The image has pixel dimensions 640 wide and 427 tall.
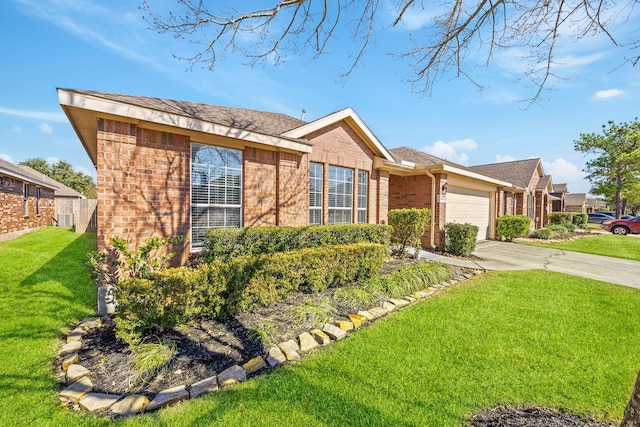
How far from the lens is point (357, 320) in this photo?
14.7ft

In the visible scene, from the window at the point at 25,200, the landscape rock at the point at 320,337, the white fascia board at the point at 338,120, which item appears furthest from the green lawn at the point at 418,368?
the window at the point at 25,200

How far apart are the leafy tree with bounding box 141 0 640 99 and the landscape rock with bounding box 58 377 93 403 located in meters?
4.74

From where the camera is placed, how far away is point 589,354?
355 cm

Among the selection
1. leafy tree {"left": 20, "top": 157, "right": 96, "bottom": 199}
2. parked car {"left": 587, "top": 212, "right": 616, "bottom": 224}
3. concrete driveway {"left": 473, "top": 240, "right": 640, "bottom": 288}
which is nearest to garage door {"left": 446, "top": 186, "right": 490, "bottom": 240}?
concrete driveway {"left": 473, "top": 240, "right": 640, "bottom": 288}

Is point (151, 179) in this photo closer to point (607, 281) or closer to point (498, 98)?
point (498, 98)

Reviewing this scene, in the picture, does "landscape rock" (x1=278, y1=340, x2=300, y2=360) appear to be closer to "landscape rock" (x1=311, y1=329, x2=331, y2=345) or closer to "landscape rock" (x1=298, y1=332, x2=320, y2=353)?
"landscape rock" (x1=298, y1=332, x2=320, y2=353)

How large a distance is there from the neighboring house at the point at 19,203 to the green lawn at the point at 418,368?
11068mm

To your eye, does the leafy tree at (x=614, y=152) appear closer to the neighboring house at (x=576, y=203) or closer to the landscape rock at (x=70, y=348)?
the neighboring house at (x=576, y=203)

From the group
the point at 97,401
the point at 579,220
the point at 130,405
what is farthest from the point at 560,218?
the point at 97,401

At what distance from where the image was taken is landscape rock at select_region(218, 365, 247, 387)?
2.97m

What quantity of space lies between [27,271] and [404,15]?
10.9 m

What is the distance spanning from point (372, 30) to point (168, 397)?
5835 millimetres

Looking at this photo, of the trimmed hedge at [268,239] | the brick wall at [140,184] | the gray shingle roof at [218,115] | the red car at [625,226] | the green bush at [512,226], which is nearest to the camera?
the brick wall at [140,184]

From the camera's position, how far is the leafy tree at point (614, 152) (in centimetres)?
2702
